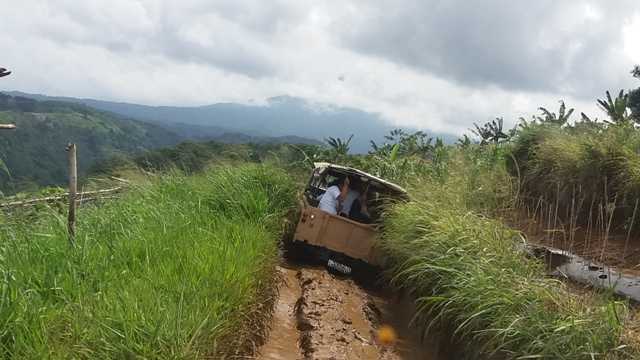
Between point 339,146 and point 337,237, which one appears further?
point 339,146

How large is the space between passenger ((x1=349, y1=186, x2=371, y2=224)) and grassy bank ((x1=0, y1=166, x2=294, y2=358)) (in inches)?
149

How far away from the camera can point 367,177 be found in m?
11.5

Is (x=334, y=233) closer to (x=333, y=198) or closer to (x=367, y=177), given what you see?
(x=333, y=198)

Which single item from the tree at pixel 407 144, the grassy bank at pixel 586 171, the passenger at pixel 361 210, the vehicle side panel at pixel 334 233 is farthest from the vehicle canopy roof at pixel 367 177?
the tree at pixel 407 144

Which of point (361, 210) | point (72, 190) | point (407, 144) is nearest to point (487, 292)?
point (72, 190)

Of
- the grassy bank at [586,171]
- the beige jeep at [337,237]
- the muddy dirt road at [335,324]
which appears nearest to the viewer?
the muddy dirt road at [335,324]

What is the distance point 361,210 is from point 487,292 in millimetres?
6421

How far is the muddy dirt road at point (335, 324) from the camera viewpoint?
659cm

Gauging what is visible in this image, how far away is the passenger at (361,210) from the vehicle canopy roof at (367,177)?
12.7 inches

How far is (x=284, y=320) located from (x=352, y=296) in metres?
1.83

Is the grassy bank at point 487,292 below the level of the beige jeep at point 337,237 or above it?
above

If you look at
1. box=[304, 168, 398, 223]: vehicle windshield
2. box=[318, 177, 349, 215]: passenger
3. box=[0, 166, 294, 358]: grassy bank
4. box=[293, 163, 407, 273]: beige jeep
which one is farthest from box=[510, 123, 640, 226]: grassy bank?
box=[0, 166, 294, 358]: grassy bank

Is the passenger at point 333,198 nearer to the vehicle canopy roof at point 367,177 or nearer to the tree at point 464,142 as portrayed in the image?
the vehicle canopy roof at point 367,177

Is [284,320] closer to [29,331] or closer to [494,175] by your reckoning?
[29,331]
